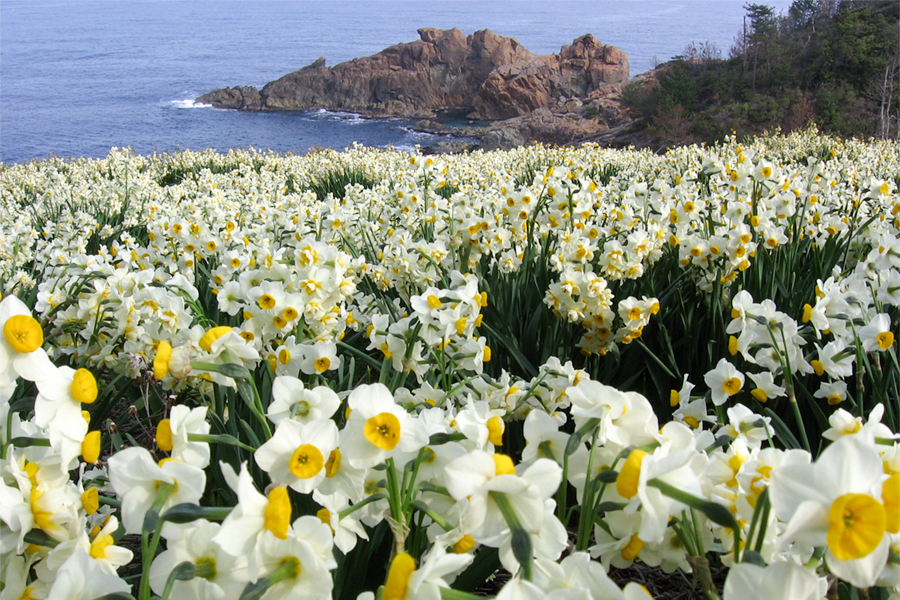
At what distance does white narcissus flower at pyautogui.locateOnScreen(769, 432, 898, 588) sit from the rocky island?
45.1 metres

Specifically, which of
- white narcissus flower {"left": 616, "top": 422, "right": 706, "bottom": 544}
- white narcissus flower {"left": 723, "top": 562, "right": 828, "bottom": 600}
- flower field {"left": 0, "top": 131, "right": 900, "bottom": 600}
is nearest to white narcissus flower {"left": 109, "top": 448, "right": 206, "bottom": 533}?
flower field {"left": 0, "top": 131, "right": 900, "bottom": 600}

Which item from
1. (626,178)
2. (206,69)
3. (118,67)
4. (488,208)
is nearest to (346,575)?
(488,208)

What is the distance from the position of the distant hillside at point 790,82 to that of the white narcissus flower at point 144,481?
95.2 ft

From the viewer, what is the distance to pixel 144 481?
858 mm

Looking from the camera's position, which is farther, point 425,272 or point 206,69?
point 206,69

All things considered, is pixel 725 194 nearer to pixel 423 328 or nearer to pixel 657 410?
pixel 657 410

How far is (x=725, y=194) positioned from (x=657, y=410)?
1.67m

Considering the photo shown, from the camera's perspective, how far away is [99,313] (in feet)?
6.86

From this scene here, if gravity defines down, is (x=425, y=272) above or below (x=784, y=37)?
below

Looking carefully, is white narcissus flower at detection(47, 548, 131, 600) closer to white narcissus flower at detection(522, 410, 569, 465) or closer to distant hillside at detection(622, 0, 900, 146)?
white narcissus flower at detection(522, 410, 569, 465)

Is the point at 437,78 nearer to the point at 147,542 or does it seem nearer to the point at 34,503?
the point at 34,503

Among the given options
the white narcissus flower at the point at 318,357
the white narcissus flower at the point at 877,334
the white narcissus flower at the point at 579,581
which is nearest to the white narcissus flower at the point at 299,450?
the white narcissus flower at the point at 579,581

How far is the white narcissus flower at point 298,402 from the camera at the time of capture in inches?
41.1

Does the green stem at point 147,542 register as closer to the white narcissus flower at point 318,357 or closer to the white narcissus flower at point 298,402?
the white narcissus flower at point 298,402
